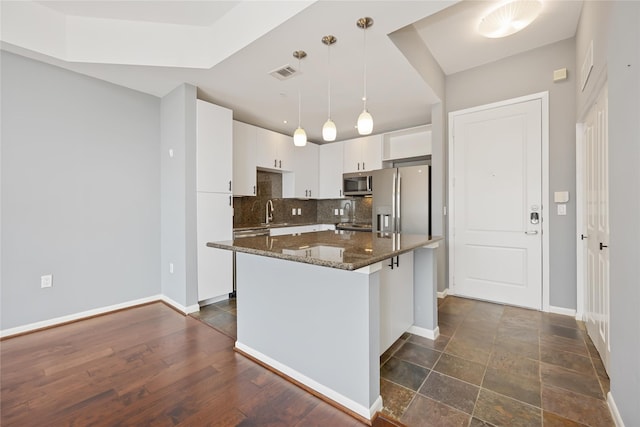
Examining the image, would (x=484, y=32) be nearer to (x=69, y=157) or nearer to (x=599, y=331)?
(x=599, y=331)

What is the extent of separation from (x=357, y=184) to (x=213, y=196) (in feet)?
8.34

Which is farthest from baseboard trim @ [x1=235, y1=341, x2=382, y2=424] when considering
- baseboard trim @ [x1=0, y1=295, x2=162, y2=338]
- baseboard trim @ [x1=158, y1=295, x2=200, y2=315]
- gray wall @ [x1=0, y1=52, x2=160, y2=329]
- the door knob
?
the door knob

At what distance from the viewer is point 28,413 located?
5.06ft

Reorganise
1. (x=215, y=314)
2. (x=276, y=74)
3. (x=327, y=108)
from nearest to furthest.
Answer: (x=276, y=74) → (x=215, y=314) → (x=327, y=108)

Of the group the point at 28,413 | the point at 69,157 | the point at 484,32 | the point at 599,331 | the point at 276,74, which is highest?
the point at 484,32

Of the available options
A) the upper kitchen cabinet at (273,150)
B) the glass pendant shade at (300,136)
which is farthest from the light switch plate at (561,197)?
the upper kitchen cabinet at (273,150)

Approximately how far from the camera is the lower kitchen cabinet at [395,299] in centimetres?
199

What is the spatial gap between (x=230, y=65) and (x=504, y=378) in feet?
10.9

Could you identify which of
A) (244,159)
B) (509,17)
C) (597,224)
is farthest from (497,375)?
(244,159)

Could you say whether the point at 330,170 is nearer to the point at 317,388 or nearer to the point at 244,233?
the point at 244,233

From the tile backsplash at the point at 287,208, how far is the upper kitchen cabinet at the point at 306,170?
353 mm

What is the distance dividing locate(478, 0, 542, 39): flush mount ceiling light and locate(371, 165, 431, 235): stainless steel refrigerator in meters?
1.54

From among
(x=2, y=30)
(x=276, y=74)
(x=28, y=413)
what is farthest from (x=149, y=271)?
(x=276, y=74)

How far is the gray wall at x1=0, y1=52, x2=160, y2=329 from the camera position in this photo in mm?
2490
